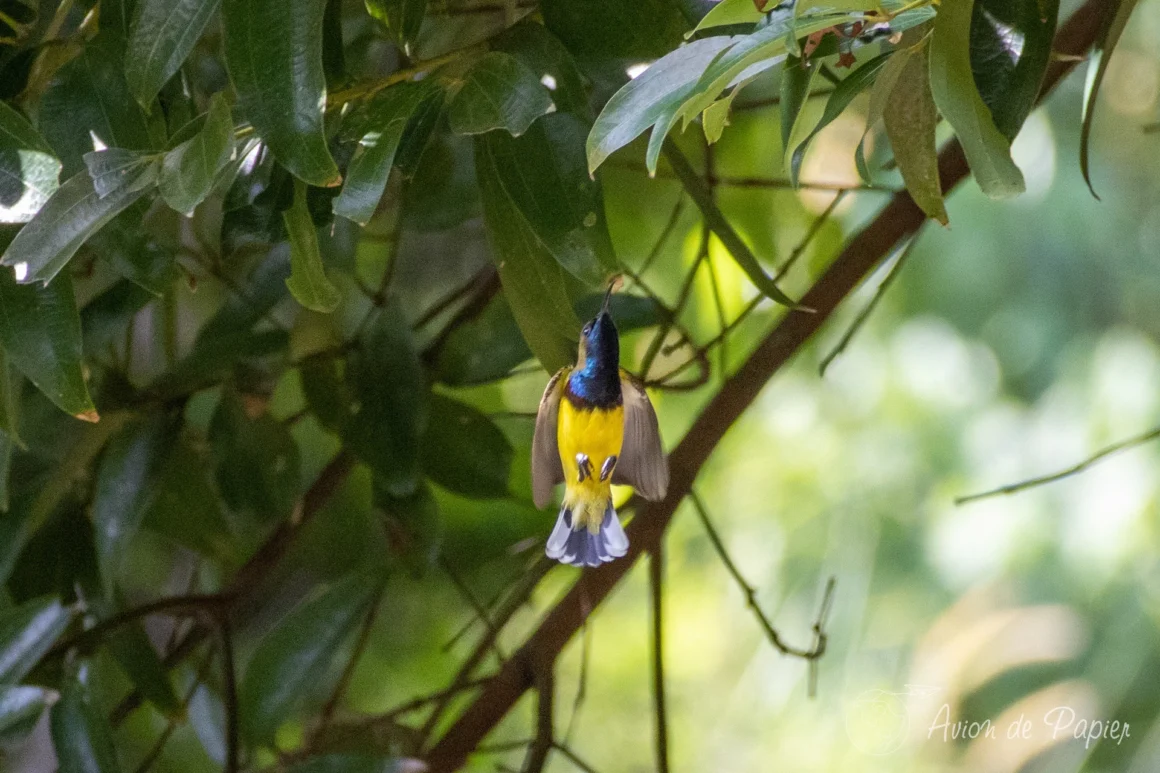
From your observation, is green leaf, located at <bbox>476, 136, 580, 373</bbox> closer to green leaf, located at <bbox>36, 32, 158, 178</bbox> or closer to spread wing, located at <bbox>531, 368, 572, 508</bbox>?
spread wing, located at <bbox>531, 368, 572, 508</bbox>

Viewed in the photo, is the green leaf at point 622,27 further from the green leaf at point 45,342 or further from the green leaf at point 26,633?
the green leaf at point 26,633

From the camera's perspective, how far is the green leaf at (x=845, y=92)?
0.41 metres

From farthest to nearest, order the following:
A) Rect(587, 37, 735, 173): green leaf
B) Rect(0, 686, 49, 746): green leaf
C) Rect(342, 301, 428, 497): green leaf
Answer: Rect(342, 301, 428, 497): green leaf → Rect(0, 686, 49, 746): green leaf → Rect(587, 37, 735, 173): green leaf

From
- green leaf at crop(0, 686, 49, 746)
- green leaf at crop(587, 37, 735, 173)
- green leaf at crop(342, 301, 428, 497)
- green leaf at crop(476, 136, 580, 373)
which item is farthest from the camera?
green leaf at crop(342, 301, 428, 497)

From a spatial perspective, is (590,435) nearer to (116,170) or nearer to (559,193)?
(559,193)

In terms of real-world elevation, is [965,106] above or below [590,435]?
above

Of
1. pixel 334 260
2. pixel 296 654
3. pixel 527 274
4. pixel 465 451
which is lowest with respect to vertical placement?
pixel 296 654

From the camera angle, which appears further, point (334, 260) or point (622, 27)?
point (334, 260)

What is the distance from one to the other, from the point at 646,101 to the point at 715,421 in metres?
0.44

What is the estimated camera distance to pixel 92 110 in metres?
0.50

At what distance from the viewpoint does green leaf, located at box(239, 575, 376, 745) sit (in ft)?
2.66

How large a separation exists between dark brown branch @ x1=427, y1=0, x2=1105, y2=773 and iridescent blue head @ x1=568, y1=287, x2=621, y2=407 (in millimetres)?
339

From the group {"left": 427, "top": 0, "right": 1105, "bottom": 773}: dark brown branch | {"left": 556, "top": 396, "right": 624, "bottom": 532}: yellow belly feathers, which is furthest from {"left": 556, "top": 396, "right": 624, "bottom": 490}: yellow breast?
{"left": 427, "top": 0, "right": 1105, "bottom": 773}: dark brown branch

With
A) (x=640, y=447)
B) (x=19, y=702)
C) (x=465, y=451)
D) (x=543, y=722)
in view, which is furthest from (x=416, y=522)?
(x=640, y=447)
